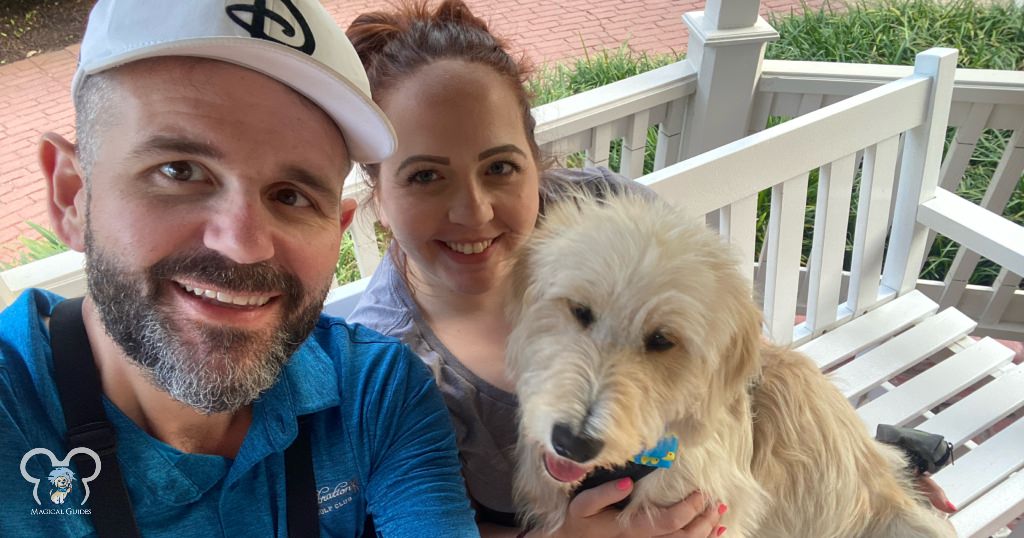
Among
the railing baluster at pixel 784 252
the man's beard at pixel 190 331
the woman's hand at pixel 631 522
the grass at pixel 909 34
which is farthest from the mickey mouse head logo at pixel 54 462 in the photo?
the grass at pixel 909 34

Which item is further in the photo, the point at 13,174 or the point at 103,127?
the point at 13,174

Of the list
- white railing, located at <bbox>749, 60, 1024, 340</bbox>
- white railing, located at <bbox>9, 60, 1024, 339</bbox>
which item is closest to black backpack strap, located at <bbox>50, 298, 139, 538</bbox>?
white railing, located at <bbox>9, 60, 1024, 339</bbox>

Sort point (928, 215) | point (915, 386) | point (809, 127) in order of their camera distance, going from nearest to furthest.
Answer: point (809, 127) → point (915, 386) → point (928, 215)

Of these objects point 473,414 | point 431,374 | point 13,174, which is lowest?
point 13,174

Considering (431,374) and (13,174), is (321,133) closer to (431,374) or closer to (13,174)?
(431,374)

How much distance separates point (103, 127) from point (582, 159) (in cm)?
229

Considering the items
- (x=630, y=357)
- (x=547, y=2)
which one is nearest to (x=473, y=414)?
(x=630, y=357)

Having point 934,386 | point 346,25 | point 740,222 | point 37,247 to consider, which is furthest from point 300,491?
point 37,247

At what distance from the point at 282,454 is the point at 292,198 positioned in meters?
0.51

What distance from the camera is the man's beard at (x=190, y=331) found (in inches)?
44.4

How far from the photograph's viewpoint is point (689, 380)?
1312 millimetres

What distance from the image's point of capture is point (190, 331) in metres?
1.17

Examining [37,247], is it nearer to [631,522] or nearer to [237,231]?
[237,231]

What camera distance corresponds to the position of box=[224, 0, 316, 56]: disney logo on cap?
43.2 inches
